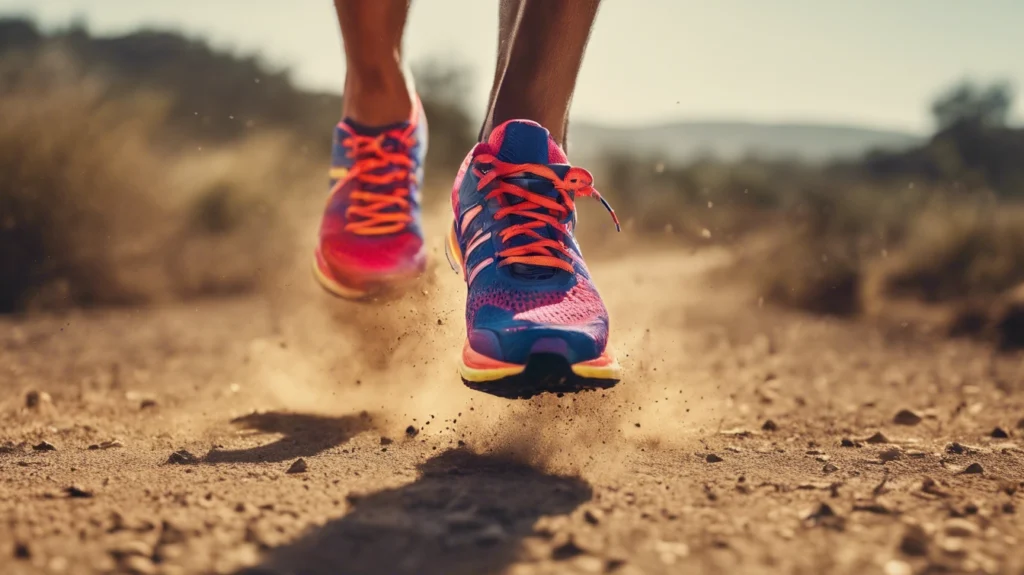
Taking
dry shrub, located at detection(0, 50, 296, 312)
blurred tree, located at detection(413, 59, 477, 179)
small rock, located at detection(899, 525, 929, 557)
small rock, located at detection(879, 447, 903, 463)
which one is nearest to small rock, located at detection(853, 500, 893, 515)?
small rock, located at detection(899, 525, 929, 557)

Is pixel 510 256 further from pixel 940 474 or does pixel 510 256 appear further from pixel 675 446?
pixel 940 474

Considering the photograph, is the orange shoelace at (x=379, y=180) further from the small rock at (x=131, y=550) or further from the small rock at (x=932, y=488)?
the small rock at (x=932, y=488)

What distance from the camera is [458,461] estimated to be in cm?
173

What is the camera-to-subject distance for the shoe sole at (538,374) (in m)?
1.55

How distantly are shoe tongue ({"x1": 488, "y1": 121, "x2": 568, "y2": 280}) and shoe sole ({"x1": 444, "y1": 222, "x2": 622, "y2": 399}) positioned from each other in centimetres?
25

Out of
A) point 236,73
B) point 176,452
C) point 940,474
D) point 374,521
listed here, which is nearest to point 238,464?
point 176,452

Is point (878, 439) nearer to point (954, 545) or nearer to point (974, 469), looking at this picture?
point (974, 469)

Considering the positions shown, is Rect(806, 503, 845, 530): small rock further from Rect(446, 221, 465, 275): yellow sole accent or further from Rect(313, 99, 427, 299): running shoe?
Rect(313, 99, 427, 299): running shoe

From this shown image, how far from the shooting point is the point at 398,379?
261 centimetres

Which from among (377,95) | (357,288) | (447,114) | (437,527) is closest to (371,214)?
(357,288)

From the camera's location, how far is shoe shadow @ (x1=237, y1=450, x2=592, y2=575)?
3.75ft

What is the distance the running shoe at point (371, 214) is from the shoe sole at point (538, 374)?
0.89 meters

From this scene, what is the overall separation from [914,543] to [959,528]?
5.1 inches

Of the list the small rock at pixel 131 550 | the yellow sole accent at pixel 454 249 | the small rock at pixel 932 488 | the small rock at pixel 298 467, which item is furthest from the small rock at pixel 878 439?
the small rock at pixel 131 550
